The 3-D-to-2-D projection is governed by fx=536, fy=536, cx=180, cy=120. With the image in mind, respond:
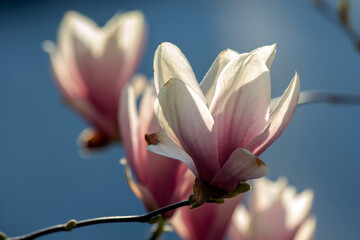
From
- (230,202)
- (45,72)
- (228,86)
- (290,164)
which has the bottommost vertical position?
(290,164)

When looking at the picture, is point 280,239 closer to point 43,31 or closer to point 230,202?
point 230,202

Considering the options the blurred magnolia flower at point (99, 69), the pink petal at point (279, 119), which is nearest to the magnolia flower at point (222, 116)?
the pink petal at point (279, 119)

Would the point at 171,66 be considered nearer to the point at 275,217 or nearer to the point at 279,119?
the point at 279,119

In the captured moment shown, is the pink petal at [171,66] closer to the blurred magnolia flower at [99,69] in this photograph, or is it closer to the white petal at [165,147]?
the white petal at [165,147]

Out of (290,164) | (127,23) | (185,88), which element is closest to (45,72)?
(290,164)

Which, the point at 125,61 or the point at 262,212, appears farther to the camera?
the point at 125,61

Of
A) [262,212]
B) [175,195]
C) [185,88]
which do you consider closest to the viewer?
[185,88]

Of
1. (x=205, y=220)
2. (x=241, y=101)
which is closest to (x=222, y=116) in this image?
(x=241, y=101)

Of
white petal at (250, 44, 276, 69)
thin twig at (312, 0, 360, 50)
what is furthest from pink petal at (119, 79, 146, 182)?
thin twig at (312, 0, 360, 50)
